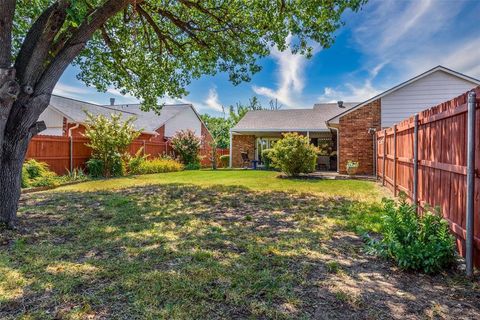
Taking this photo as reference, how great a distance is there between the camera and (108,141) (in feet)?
43.6

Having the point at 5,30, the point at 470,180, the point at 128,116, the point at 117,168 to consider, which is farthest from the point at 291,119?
the point at 470,180


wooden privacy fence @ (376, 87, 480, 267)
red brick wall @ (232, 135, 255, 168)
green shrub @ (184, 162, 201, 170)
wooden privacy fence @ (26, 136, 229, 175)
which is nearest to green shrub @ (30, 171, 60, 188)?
wooden privacy fence @ (26, 136, 229, 175)

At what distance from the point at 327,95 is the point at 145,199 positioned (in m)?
24.8

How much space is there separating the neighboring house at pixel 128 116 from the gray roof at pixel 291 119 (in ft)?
13.3

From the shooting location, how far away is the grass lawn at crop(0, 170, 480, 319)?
227 cm

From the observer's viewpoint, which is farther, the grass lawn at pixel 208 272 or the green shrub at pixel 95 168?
the green shrub at pixel 95 168

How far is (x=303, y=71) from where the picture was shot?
20.7 metres

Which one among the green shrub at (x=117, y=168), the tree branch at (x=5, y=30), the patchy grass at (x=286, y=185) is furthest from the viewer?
the green shrub at (x=117, y=168)

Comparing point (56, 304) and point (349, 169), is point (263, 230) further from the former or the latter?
point (349, 169)

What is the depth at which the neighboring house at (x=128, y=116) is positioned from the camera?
1628cm

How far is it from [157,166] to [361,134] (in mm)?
10980

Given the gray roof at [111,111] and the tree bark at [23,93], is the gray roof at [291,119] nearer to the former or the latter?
the gray roof at [111,111]

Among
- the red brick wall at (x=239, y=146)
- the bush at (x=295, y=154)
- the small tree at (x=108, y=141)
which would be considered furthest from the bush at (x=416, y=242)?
the red brick wall at (x=239, y=146)

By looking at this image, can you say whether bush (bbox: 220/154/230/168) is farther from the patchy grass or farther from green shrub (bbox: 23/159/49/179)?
green shrub (bbox: 23/159/49/179)
